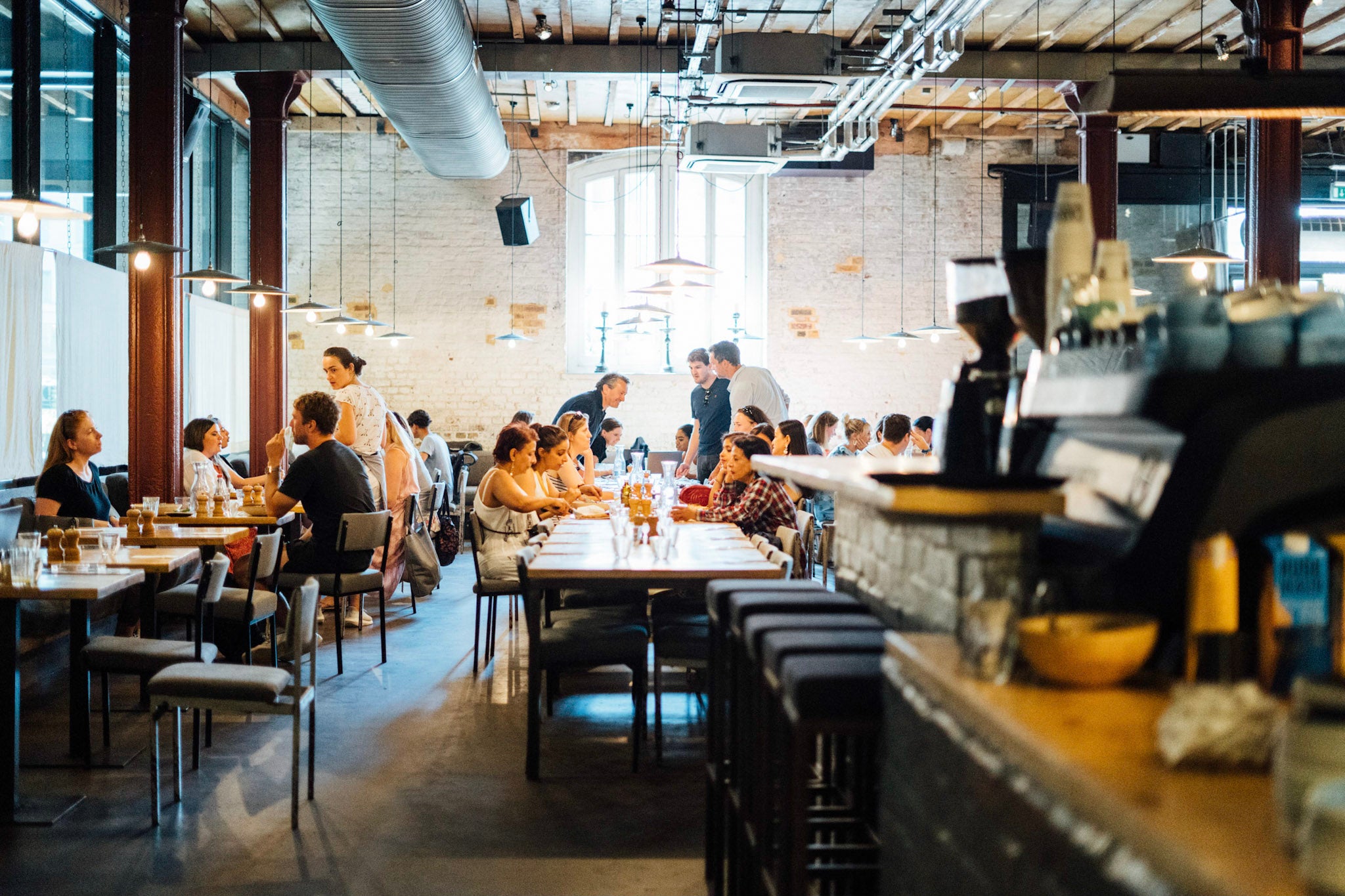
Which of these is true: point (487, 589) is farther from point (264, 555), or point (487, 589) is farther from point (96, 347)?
point (96, 347)

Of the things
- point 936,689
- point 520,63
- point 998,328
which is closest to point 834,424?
point 520,63

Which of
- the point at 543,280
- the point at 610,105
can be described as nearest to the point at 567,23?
the point at 610,105

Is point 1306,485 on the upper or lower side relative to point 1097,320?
lower

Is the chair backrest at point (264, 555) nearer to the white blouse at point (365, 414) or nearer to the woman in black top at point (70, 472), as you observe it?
the woman in black top at point (70, 472)

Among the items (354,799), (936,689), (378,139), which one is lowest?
(354,799)

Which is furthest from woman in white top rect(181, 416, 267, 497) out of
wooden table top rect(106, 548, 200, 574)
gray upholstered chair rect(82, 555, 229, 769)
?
gray upholstered chair rect(82, 555, 229, 769)

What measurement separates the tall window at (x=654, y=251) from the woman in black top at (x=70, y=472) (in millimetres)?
7778

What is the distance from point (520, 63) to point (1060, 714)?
30.5ft

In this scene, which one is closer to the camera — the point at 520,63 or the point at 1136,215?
the point at 520,63

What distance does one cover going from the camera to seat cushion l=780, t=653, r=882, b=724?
2.12m

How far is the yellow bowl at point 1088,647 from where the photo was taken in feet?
5.00

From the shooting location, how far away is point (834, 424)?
928 centimetres

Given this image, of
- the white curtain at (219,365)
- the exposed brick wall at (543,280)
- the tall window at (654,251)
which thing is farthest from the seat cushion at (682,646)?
the tall window at (654,251)

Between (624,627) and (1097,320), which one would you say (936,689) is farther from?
(624,627)
